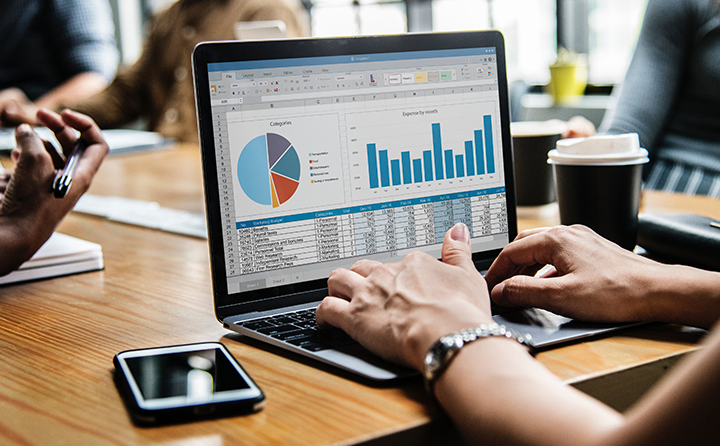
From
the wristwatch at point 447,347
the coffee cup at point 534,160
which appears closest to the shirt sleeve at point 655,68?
the coffee cup at point 534,160

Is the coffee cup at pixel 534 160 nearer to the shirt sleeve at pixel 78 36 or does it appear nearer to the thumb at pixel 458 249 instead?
the thumb at pixel 458 249

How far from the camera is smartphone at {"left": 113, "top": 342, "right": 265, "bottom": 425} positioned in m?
0.45

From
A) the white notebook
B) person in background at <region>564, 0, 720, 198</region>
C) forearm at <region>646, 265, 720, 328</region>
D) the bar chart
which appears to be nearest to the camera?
forearm at <region>646, 265, 720, 328</region>

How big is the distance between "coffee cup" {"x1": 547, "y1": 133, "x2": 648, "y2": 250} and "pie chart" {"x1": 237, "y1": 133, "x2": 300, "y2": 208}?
355 mm

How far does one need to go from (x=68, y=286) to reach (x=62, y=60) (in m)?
2.47

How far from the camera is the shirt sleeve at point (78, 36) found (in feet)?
9.47

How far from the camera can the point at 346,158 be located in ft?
2.28

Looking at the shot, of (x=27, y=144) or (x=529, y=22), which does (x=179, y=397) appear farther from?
(x=529, y=22)

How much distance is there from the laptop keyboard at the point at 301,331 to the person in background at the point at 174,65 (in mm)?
1946

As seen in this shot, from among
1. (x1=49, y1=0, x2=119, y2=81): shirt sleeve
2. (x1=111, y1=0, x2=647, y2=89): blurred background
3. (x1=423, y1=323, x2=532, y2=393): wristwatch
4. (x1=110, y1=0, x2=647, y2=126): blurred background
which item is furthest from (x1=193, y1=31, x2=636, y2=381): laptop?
(x1=49, y1=0, x2=119, y2=81): shirt sleeve

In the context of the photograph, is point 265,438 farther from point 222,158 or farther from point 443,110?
point 443,110

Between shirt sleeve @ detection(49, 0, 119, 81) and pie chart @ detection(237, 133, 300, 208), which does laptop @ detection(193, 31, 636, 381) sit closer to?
pie chart @ detection(237, 133, 300, 208)

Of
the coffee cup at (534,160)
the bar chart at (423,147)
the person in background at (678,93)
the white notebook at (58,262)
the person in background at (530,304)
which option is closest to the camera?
the person in background at (530,304)

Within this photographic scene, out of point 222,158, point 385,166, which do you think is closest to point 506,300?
point 385,166
